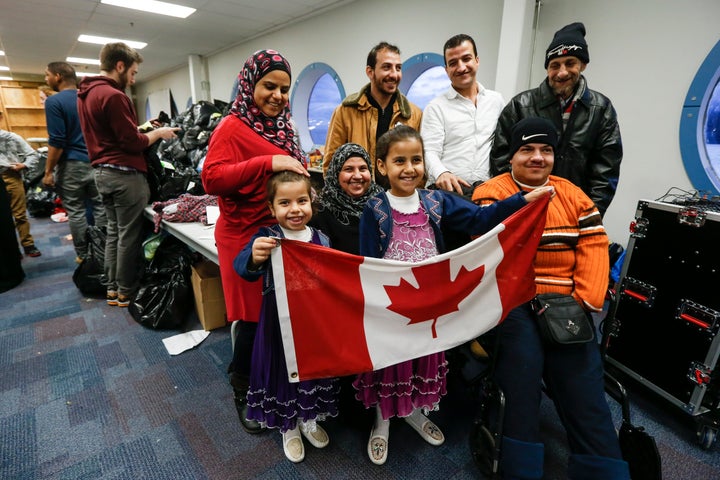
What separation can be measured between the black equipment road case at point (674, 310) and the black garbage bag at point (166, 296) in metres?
2.70

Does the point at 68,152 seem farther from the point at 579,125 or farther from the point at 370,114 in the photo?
the point at 579,125

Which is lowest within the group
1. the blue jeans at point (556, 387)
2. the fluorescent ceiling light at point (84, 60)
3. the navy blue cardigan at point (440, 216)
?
the blue jeans at point (556, 387)

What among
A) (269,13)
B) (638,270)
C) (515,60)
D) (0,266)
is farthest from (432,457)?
(269,13)

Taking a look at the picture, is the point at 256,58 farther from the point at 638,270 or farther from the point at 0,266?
the point at 0,266

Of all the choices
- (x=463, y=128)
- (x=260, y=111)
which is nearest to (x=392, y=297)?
(x=260, y=111)

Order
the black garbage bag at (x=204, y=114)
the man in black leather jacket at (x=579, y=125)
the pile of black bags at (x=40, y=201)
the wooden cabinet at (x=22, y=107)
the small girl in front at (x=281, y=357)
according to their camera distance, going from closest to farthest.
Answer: the small girl in front at (x=281, y=357) < the man in black leather jacket at (x=579, y=125) < the black garbage bag at (x=204, y=114) < the pile of black bags at (x=40, y=201) < the wooden cabinet at (x=22, y=107)

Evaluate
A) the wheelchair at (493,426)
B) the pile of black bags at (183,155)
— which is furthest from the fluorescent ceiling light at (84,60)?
the wheelchair at (493,426)

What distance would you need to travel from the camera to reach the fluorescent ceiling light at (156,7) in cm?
524

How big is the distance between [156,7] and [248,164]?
5.84 m

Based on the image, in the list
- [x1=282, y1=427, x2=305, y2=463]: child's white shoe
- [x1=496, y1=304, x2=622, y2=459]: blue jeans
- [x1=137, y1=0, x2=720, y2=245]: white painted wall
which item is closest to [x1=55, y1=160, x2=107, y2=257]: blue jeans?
[x1=282, y1=427, x2=305, y2=463]: child's white shoe

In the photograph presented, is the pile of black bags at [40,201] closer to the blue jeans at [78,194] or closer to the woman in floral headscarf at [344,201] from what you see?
the blue jeans at [78,194]

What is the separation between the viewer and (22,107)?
12.3 m

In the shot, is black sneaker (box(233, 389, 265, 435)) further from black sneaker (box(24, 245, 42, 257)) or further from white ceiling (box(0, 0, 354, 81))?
white ceiling (box(0, 0, 354, 81))

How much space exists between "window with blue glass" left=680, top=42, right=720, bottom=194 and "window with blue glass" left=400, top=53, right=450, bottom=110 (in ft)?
7.87
